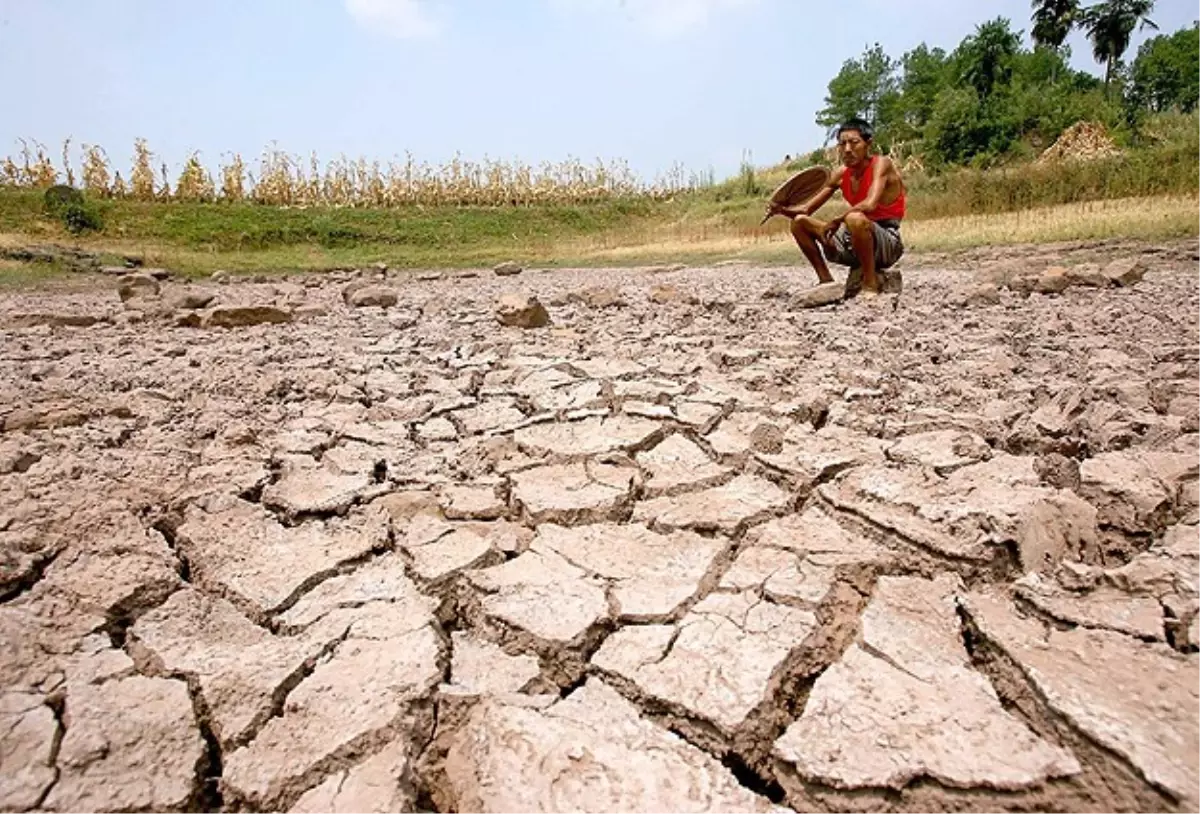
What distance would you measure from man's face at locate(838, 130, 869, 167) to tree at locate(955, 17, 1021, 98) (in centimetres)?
3263

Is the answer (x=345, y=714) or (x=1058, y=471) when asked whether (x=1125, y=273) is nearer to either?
(x=1058, y=471)

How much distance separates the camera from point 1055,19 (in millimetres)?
37375

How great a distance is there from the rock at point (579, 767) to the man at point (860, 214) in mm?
4309

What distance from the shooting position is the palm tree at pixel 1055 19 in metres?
36.9

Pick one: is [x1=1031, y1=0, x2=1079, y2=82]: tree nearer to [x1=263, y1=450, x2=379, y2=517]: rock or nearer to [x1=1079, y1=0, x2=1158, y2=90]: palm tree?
[x1=1079, y1=0, x2=1158, y2=90]: palm tree

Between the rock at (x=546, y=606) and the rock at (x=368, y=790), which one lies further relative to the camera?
the rock at (x=546, y=606)

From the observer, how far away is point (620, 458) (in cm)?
215

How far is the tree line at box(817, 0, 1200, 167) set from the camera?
19.6 metres

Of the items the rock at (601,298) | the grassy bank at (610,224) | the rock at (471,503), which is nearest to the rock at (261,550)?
the rock at (471,503)

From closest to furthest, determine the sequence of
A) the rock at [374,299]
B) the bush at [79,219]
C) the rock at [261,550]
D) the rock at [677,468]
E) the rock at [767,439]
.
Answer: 1. the rock at [261,550]
2. the rock at [677,468]
3. the rock at [767,439]
4. the rock at [374,299]
5. the bush at [79,219]

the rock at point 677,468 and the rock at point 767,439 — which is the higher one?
the rock at point 767,439

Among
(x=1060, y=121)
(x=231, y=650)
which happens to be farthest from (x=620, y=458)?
(x=1060, y=121)

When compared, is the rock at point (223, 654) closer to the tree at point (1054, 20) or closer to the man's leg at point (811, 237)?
the man's leg at point (811, 237)

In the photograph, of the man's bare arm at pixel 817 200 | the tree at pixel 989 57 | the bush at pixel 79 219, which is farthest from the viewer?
the tree at pixel 989 57
